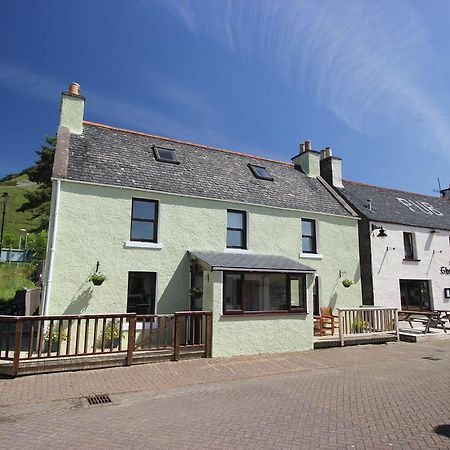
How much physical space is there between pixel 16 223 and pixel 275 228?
64574mm

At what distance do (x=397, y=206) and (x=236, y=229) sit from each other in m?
11.6

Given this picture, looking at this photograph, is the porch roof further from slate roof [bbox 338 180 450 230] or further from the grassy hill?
the grassy hill

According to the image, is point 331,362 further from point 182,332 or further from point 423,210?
point 423,210

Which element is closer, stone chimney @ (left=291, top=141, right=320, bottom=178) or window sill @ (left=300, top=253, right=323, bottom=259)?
window sill @ (left=300, top=253, right=323, bottom=259)

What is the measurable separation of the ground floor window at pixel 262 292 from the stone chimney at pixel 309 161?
25.5 feet

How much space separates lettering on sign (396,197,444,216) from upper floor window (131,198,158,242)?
15895 millimetres

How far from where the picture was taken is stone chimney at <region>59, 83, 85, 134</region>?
1358 cm

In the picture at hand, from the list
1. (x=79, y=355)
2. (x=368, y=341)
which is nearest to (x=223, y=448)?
(x=79, y=355)

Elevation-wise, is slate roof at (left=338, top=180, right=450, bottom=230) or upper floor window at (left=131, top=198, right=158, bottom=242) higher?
slate roof at (left=338, top=180, right=450, bottom=230)

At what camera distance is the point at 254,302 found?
12.0m

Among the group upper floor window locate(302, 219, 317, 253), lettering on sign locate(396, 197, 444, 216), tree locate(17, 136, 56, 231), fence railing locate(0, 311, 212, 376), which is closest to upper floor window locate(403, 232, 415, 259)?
lettering on sign locate(396, 197, 444, 216)

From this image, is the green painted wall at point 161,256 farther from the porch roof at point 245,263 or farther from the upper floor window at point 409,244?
the upper floor window at point 409,244

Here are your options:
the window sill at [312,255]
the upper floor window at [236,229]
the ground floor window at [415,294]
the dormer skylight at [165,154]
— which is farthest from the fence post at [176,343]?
the ground floor window at [415,294]

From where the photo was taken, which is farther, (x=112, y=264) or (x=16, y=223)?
(x=16, y=223)
